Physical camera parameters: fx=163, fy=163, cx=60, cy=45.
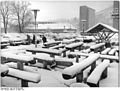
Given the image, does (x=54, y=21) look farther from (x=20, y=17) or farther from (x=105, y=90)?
(x=105, y=90)

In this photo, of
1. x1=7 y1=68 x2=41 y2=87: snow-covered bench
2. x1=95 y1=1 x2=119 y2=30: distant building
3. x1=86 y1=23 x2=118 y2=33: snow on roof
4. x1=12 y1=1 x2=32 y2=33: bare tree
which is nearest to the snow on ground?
x1=7 y1=68 x2=41 y2=87: snow-covered bench

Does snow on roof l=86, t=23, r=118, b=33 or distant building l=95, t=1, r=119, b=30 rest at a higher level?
distant building l=95, t=1, r=119, b=30

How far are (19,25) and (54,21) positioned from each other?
24768 mm

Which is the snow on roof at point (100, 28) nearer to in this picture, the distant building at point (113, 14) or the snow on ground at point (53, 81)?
the distant building at point (113, 14)

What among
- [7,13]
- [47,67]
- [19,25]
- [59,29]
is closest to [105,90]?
[47,67]

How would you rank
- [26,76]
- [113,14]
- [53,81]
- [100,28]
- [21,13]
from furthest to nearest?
[21,13] → [113,14] → [100,28] → [53,81] → [26,76]

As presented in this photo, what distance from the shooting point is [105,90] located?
2.50 m

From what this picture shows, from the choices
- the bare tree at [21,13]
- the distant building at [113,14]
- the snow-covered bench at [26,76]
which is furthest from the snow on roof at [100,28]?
the bare tree at [21,13]

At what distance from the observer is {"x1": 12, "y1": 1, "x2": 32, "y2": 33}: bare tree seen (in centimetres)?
2886

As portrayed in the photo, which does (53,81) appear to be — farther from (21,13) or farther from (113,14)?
(21,13)

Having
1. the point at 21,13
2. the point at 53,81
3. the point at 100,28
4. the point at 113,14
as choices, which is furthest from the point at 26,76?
the point at 21,13

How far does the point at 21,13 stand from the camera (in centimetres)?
3031

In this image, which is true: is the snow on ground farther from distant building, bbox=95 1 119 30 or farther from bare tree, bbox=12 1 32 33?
bare tree, bbox=12 1 32 33

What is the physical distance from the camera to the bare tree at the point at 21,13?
28.9m
